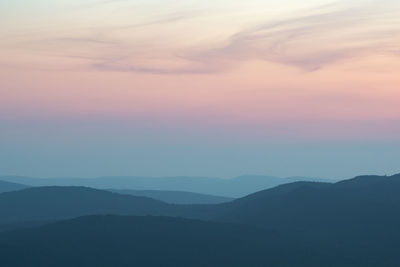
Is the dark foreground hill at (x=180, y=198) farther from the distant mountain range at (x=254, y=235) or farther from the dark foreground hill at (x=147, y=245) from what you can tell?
the dark foreground hill at (x=147, y=245)

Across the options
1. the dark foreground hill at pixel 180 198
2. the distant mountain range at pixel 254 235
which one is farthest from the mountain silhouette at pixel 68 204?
the dark foreground hill at pixel 180 198

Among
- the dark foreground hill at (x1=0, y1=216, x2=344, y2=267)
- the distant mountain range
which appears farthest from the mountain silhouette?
the dark foreground hill at (x1=0, y1=216, x2=344, y2=267)

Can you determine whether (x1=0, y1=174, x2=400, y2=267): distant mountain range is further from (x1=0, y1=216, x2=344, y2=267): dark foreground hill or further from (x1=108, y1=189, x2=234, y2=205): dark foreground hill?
(x1=108, y1=189, x2=234, y2=205): dark foreground hill

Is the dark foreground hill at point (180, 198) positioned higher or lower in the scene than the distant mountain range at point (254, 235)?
higher

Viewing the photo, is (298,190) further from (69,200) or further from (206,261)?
(69,200)

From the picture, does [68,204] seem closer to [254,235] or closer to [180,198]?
[254,235]

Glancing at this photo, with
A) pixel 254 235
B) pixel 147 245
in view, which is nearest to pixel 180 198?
pixel 254 235
